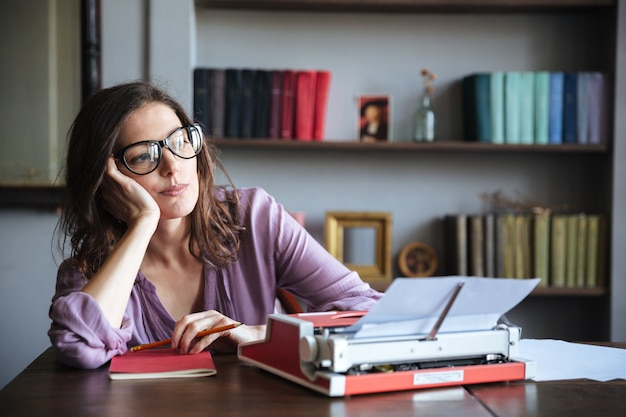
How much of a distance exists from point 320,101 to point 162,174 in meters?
1.45

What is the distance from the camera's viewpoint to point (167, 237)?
1761 millimetres

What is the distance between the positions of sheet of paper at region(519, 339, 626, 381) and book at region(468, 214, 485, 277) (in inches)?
61.8

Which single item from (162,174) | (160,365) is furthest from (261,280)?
(160,365)

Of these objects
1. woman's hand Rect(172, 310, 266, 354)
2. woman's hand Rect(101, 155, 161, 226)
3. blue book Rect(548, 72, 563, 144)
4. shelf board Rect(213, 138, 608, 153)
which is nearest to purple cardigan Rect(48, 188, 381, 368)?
woman's hand Rect(101, 155, 161, 226)

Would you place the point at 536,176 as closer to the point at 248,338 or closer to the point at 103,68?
the point at 103,68

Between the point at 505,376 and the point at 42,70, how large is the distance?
7.91 feet

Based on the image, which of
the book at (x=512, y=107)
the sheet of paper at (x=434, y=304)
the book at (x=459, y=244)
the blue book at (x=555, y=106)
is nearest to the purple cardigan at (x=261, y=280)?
the sheet of paper at (x=434, y=304)

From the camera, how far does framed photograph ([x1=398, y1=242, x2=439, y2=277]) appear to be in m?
3.09

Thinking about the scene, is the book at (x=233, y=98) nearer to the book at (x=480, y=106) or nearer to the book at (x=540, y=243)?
the book at (x=480, y=106)

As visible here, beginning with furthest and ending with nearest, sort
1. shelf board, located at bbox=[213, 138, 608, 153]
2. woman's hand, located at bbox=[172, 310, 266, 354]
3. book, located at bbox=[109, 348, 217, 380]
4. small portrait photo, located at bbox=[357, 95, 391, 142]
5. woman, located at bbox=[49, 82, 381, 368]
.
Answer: small portrait photo, located at bbox=[357, 95, 391, 142], shelf board, located at bbox=[213, 138, 608, 153], woman, located at bbox=[49, 82, 381, 368], woman's hand, located at bbox=[172, 310, 266, 354], book, located at bbox=[109, 348, 217, 380]

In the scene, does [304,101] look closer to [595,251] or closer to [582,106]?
[582,106]

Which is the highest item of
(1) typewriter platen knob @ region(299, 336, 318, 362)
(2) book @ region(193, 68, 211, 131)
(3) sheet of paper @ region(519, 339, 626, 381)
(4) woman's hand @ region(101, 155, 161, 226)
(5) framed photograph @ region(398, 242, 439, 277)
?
(2) book @ region(193, 68, 211, 131)

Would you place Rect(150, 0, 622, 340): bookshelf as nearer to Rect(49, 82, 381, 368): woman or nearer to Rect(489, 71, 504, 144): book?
Rect(489, 71, 504, 144): book

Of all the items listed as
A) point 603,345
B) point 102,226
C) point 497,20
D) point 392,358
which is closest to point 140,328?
point 102,226
